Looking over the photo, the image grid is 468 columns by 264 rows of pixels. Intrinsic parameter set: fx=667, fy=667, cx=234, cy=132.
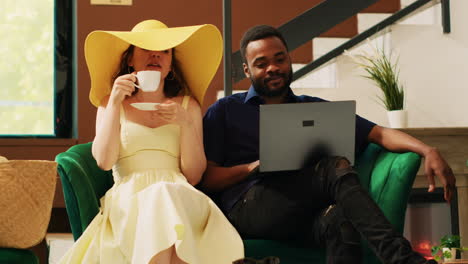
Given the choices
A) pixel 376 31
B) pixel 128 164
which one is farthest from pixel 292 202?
pixel 376 31

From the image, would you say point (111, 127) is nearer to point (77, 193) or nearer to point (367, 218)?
point (77, 193)

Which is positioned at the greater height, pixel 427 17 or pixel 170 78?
pixel 427 17

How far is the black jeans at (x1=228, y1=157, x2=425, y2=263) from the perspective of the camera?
1968 mm

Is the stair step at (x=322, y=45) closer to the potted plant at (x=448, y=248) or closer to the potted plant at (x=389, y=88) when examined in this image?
the potted plant at (x=389, y=88)

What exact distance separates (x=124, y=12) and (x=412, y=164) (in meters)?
2.78

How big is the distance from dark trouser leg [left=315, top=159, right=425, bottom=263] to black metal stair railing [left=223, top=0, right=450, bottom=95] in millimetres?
1413

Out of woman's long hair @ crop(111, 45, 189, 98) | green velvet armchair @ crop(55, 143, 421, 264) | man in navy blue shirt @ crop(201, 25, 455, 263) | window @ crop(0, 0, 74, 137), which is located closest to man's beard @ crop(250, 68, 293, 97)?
man in navy blue shirt @ crop(201, 25, 455, 263)

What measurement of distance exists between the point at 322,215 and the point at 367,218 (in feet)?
0.83

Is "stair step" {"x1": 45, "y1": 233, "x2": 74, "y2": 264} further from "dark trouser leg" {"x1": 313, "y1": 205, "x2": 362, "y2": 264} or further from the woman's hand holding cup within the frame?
"dark trouser leg" {"x1": 313, "y1": 205, "x2": 362, "y2": 264}

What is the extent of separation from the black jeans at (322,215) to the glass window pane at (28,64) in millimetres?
2447

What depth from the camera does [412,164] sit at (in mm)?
2260

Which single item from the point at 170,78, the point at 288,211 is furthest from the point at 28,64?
the point at 288,211

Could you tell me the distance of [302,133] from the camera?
225 cm

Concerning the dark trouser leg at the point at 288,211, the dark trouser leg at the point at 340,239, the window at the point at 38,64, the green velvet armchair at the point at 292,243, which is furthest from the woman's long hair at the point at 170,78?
the window at the point at 38,64
